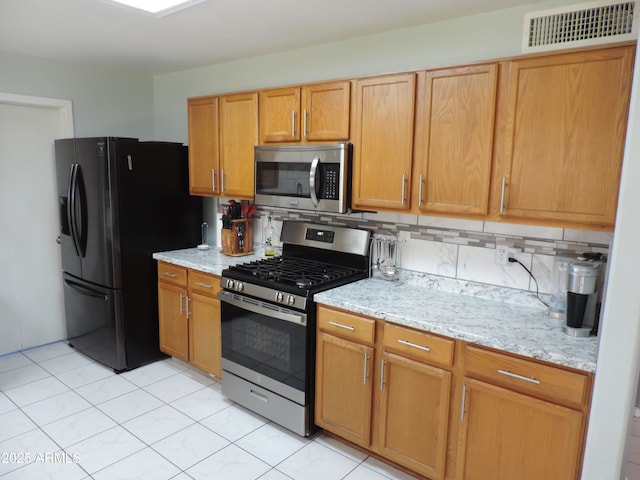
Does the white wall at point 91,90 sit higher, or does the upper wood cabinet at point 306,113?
the white wall at point 91,90

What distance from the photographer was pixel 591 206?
186 cm

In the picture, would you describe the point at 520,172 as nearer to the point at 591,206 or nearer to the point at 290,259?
the point at 591,206

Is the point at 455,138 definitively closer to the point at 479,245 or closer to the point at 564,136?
the point at 564,136

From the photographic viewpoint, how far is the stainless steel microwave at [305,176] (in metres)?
2.61

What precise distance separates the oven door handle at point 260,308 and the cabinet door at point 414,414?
0.53 metres

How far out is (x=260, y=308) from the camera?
2.68 metres

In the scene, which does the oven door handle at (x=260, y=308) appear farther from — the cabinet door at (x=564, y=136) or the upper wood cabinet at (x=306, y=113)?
the cabinet door at (x=564, y=136)

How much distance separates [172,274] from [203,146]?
3.30 feet

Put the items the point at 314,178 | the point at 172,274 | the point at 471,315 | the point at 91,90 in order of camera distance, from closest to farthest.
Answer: the point at 471,315, the point at 314,178, the point at 172,274, the point at 91,90

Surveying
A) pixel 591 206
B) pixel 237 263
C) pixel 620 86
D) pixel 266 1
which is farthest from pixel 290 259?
pixel 620 86

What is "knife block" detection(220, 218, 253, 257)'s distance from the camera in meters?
3.43

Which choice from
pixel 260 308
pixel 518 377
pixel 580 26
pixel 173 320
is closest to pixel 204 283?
pixel 173 320

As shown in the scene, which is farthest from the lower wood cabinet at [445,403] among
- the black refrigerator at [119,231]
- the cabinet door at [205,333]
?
the black refrigerator at [119,231]

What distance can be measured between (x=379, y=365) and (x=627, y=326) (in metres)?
1.11
